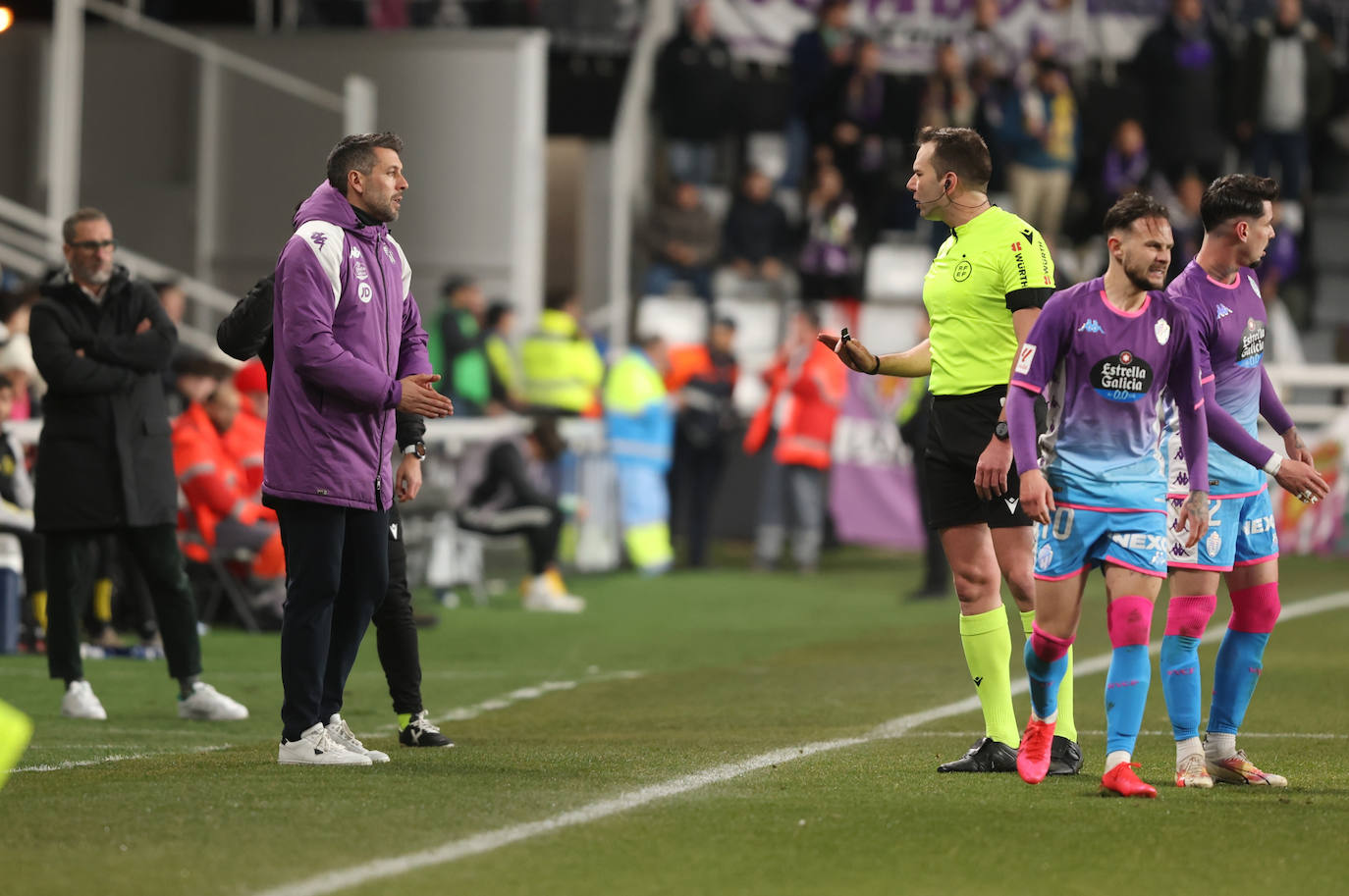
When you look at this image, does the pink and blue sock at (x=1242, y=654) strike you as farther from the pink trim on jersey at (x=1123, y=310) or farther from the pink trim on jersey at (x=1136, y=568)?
the pink trim on jersey at (x=1123, y=310)

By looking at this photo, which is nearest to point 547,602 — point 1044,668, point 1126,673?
point 1044,668

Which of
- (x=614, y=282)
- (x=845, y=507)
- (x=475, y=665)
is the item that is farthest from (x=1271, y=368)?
(x=475, y=665)

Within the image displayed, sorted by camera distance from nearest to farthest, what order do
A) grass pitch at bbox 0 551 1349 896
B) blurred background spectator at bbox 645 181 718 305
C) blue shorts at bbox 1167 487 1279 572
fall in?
1. grass pitch at bbox 0 551 1349 896
2. blue shorts at bbox 1167 487 1279 572
3. blurred background spectator at bbox 645 181 718 305

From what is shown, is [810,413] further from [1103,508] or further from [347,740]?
[1103,508]

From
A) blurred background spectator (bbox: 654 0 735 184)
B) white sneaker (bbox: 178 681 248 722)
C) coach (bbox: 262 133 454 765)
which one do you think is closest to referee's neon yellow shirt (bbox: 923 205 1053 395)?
coach (bbox: 262 133 454 765)

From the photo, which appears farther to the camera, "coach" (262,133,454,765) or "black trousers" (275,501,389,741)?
"black trousers" (275,501,389,741)

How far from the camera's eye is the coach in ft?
23.1

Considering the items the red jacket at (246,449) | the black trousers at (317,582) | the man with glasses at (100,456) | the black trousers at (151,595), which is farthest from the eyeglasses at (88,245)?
the red jacket at (246,449)

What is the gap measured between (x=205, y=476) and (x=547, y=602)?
3303mm

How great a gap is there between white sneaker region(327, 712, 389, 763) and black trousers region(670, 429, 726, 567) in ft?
39.0

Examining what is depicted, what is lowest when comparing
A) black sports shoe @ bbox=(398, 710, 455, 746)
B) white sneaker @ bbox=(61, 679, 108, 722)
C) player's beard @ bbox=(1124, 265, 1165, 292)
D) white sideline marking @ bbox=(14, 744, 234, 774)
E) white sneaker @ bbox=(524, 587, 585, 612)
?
white sneaker @ bbox=(524, 587, 585, 612)

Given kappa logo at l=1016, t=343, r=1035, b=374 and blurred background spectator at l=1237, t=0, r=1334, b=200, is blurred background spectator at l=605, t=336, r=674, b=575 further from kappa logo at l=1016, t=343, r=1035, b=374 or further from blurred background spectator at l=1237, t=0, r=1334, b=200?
kappa logo at l=1016, t=343, r=1035, b=374

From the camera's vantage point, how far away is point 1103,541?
6.70 m

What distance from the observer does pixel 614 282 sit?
2134 centimetres
